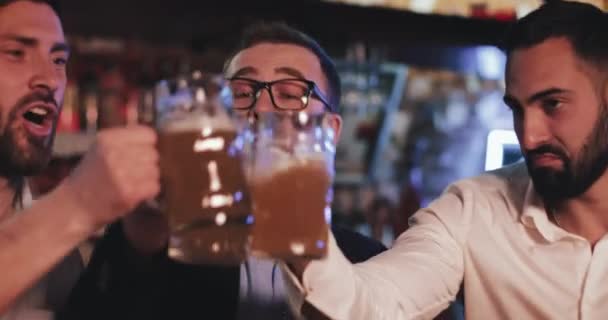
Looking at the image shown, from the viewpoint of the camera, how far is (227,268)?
4.11ft

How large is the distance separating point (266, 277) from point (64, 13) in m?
1.73

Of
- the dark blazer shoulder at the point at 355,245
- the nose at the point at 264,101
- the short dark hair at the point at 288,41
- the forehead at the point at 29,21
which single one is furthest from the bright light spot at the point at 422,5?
the forehead at the point at 29,21

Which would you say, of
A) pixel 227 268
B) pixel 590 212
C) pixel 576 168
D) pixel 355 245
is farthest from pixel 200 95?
pixel 590 212

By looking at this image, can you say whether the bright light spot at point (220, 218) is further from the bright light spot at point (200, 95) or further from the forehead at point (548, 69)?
the forehead at point (548, 69)

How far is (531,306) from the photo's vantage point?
156cm

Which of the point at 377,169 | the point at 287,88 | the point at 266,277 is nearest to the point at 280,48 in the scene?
the point at 287,88

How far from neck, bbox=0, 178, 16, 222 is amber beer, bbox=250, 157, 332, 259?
0.78 metres

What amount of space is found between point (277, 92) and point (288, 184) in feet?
1.95

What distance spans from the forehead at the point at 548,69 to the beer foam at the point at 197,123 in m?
0.91

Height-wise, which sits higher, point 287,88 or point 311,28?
point 311,28

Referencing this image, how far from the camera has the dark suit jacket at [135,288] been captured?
1.05 m

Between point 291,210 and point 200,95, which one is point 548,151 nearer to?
point 291,210

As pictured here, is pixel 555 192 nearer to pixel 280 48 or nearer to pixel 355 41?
pixel 280 48

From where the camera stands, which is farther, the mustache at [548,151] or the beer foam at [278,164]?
the mustache at [548,151]
